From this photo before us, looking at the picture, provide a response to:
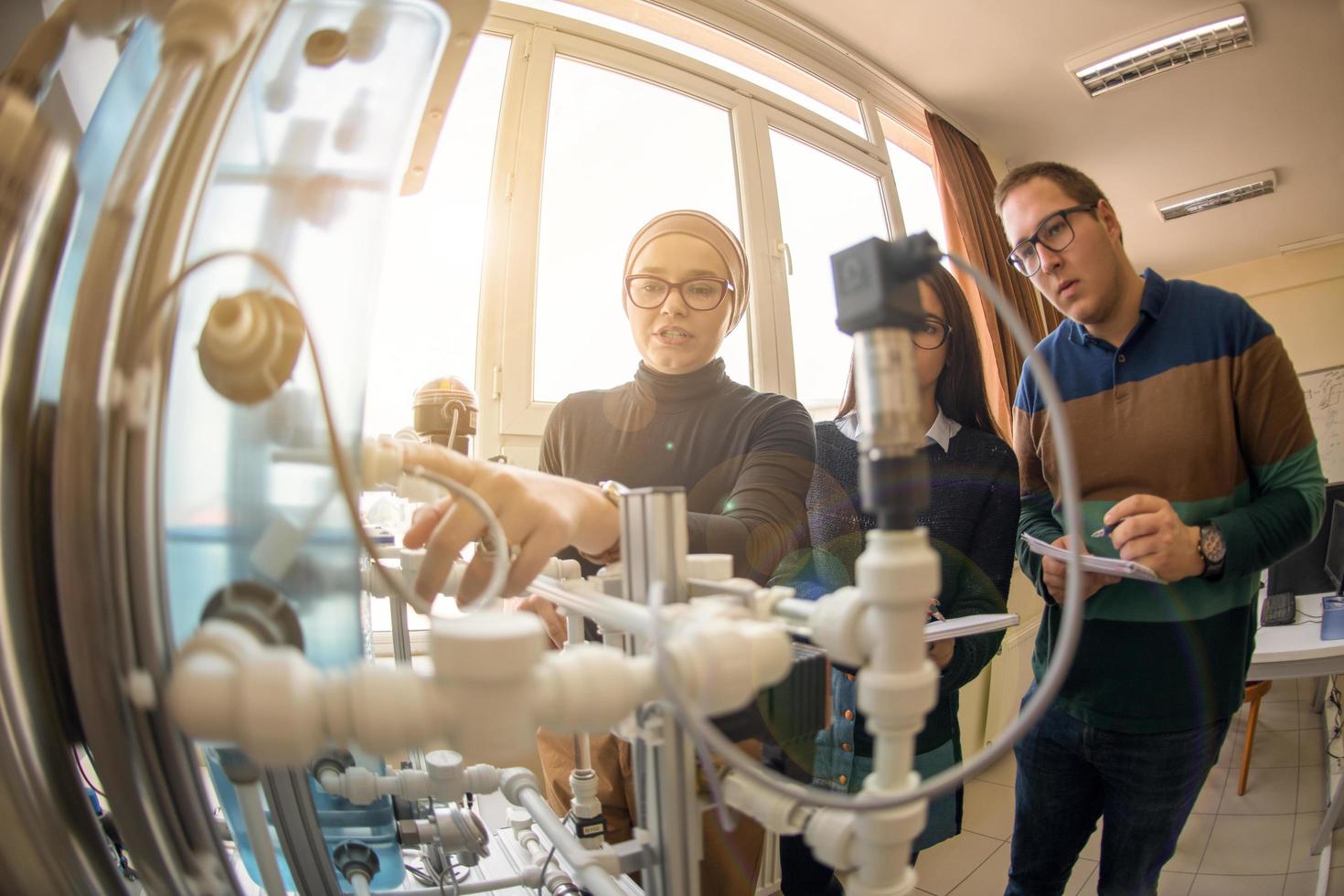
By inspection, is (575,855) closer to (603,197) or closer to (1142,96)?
(603,197)

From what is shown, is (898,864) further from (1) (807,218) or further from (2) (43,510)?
(1) (807,218)

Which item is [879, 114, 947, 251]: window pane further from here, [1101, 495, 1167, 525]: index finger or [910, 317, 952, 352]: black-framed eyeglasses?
[1101, 495, 1167, 525]: index finger

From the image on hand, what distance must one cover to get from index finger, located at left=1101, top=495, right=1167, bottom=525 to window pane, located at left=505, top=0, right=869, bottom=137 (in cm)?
201

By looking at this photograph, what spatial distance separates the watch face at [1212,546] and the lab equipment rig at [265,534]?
0.84 metres

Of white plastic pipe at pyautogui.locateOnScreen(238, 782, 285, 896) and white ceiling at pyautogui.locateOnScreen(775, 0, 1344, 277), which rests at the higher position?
white ceiling at pyautogui.locateOnScreen(775, 0, 1344, 277)

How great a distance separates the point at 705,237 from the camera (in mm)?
1021

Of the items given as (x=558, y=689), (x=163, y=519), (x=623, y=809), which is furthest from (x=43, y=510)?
(x=623, y=809)

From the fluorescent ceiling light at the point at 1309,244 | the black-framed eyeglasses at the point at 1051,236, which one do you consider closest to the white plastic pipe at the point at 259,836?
the black-framed eyeglasses at the point at 1051,236

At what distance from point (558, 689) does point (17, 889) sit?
1.15 feet

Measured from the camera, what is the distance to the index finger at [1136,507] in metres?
0.85

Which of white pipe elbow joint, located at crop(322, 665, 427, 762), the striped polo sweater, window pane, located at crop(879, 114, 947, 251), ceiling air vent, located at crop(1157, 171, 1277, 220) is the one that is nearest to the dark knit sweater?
the striped polo sweater

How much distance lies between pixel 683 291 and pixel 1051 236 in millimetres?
718

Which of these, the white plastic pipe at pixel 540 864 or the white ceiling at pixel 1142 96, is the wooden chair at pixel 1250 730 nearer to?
the white ceiling at pixel 1142 96

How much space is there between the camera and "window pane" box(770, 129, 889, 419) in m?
2.21
